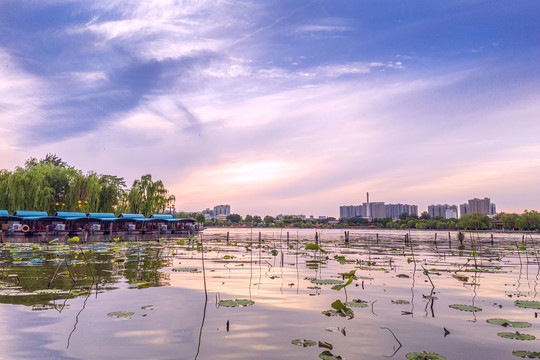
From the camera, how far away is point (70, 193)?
46.9m

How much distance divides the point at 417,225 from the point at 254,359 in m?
177

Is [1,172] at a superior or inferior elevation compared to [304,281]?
superior

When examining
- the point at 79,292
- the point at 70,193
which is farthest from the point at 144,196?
the point at 79,292

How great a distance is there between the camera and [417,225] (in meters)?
163

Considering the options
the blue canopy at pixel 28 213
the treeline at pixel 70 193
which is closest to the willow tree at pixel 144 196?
the treeline at pixel 70 193

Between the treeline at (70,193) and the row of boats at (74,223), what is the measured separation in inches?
109

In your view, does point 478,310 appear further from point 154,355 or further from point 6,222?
point 6,222

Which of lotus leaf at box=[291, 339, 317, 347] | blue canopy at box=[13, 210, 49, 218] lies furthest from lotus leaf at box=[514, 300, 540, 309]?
blue canopy at box=[13, 210, 49, 218]

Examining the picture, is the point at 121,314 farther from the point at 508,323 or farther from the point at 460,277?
the point at 460,277

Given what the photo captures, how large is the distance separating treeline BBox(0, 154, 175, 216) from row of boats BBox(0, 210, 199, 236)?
109 inches

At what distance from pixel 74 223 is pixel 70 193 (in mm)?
6718

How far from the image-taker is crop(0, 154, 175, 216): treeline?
135 feet

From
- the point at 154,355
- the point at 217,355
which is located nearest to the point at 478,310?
the point at 217,355

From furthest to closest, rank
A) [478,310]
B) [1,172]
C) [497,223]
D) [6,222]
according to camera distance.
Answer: [497,223] → [1,172] → [6,222] → [478,310]
